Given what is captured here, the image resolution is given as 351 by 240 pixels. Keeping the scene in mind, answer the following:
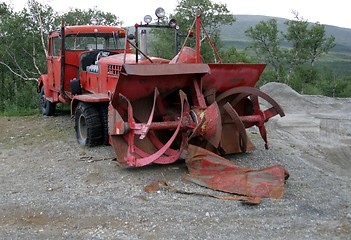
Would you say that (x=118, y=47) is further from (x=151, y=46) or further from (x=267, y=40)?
(x=267, y=40)

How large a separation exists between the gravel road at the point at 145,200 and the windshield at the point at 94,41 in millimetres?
2286

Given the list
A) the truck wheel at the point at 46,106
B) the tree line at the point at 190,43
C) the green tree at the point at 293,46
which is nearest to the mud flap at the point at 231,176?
the truck wheel at the point at 46,106

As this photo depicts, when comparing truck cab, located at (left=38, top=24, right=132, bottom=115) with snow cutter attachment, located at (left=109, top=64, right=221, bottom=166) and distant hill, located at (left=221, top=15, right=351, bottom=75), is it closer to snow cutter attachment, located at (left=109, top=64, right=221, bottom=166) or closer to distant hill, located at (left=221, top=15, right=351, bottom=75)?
snow cutter attachment, located at (left=109, top=64, right=221, bottom=166)

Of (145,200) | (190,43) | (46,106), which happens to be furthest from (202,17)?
(145,200)

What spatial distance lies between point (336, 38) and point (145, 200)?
64000mm

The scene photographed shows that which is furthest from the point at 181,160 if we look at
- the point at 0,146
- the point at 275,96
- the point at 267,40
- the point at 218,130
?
the point at 267,40

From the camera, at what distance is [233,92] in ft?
23.0

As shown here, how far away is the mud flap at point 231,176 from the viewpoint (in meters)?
5.46

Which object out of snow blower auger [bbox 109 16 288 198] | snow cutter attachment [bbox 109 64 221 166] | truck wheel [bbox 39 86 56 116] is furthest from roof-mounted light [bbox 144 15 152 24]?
truck wheel [bbox 39 86 56 116]

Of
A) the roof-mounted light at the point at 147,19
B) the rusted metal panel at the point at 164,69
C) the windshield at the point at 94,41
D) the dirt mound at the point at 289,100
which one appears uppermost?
the roof-mounted light at the point at 147,19

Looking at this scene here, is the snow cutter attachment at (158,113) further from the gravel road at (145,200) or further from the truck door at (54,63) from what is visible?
the truck door at (54,63)

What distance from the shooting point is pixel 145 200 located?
211 inches

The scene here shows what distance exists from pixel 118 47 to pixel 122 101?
3802mm

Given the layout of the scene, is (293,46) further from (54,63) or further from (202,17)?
(54,63)
